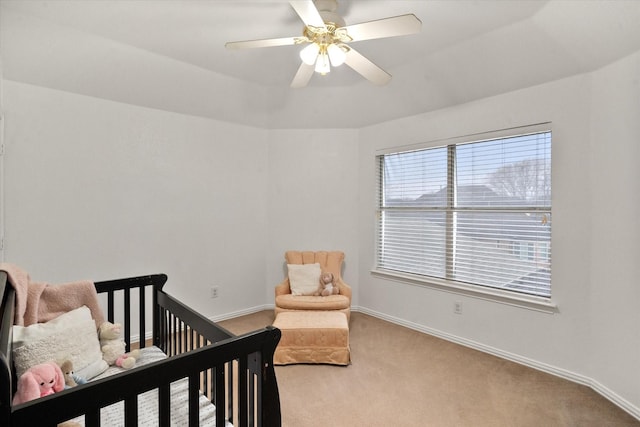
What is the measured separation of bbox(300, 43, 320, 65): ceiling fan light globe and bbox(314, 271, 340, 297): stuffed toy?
2.23m

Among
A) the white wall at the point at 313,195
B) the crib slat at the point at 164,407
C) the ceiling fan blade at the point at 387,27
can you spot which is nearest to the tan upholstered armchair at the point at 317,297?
the white wall at the point at 313,195

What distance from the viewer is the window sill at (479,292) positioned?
2.62 meters

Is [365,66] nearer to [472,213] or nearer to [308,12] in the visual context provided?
[308,12]

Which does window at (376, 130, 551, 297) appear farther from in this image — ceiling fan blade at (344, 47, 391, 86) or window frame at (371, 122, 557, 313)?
ceiling fan blade at (344, 47, 391, 86)

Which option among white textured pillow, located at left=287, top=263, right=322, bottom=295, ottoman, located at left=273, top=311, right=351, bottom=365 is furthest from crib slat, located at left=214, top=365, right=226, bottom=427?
white textured pillow, located at left=287, top=263, right=322, bottom=295

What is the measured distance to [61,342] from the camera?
4.97ft

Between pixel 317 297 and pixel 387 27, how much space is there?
A: 251 cm

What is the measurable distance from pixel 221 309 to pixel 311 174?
1.88 m

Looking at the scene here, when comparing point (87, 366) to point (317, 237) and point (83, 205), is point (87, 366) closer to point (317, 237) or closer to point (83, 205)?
point (83, 205)

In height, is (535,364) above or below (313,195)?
below

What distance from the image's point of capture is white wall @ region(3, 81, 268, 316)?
2598mm

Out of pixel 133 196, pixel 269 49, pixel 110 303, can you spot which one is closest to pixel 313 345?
pixel 110 303

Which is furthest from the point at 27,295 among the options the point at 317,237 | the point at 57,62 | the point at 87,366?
the point at 317,237

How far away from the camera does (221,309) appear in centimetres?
374
